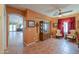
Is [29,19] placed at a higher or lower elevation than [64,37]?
higher

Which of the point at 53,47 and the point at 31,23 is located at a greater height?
the point at 31,23

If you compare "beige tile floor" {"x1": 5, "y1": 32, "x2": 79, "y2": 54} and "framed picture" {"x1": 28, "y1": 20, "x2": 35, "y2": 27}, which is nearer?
"beige tile floor" {"x1": 5, "y1": 32, "x2": 79, "y2": 54}

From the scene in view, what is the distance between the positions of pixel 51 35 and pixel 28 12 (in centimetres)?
132

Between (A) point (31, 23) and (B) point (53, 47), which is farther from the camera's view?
(A) point (31, 23)

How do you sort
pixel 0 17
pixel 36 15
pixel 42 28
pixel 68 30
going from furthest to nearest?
1. pixel 42 28
2. pixel 36 15
3. pixel 68 30
4. pixel 0 17

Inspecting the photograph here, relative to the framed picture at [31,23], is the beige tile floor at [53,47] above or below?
below

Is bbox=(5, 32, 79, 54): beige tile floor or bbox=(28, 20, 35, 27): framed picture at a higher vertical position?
bbox=(28, 20, 35, 27): framed picture

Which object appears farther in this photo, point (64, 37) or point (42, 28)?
point (42, 28)

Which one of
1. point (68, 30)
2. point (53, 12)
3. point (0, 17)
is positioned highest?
point (53, 12)

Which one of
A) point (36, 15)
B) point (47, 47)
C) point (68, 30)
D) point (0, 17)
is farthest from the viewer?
point (36, 15)

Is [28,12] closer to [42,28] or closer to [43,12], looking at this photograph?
[43,12]

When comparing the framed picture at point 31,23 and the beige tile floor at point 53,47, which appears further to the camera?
the framed picture at point 31,23

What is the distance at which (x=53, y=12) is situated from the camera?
381 centimetres

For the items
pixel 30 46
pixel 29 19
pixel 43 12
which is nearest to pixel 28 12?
pixel 29 19
